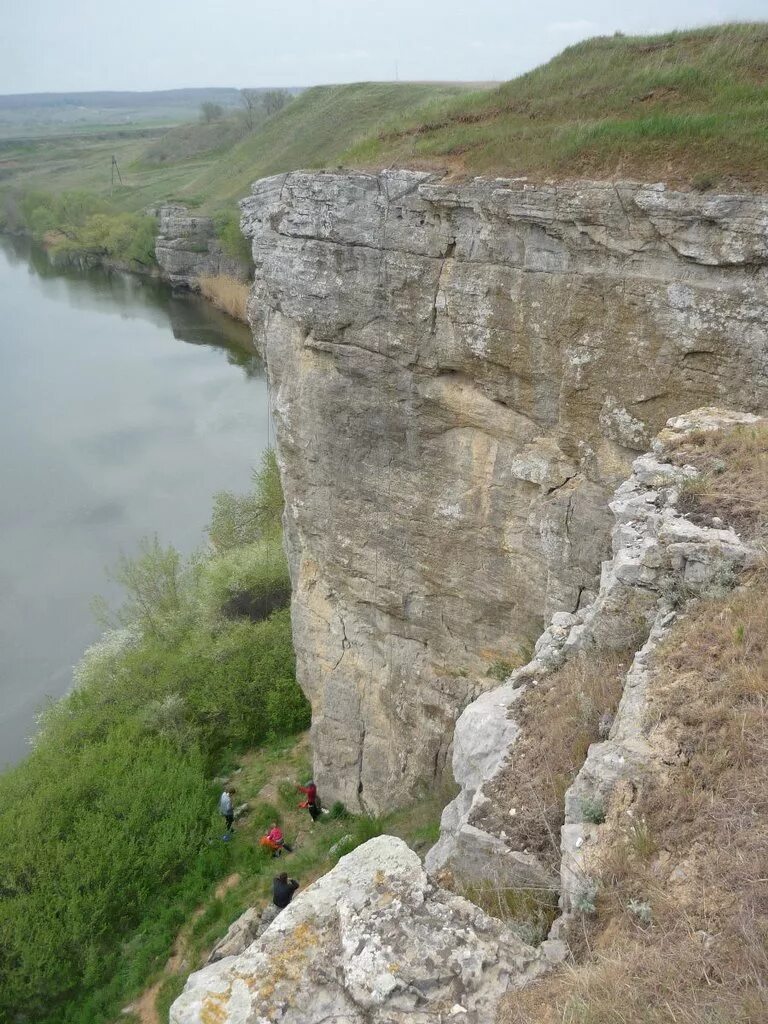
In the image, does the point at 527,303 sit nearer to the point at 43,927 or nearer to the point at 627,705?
the point at 627,705

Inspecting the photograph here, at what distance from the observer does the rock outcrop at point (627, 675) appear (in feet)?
12.5

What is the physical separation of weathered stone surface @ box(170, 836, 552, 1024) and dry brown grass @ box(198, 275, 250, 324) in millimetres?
38501

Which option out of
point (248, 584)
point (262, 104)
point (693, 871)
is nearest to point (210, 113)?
point (262, 104)

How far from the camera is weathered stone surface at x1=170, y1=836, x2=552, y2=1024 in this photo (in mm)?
3268

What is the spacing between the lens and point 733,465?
6.08 m

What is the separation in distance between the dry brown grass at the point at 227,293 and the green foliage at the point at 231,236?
140 cm

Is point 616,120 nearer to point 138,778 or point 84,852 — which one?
point 138,778

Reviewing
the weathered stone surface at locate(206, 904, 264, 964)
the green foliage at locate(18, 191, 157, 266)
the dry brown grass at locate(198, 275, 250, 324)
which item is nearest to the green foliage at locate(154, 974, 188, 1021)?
the weathered stone surface at locate(206, 904, 264, 964)

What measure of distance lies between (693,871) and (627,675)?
143cm

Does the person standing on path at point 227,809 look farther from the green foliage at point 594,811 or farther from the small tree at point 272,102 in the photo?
the small tree at point 272,102

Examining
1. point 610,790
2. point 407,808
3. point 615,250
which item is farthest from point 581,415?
point 407,808

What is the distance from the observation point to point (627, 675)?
4582 millimetres

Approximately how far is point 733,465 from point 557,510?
270 cm

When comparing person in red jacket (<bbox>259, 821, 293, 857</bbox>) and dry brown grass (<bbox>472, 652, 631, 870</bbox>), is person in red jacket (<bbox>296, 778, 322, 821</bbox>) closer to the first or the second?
person in red jacket (<bbox>259, 821, 293, 857</bbox>)
